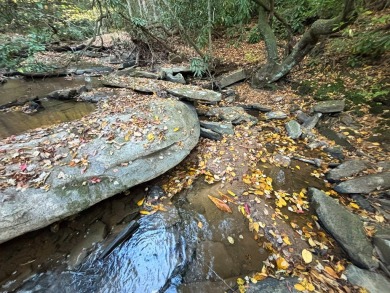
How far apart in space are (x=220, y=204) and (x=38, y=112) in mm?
5239

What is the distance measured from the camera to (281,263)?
105 inches

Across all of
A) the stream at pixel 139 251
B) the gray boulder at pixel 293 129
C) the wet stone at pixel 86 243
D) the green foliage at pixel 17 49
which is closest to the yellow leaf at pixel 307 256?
the stream at pixel 139 251

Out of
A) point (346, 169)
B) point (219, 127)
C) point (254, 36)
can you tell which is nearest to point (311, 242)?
point (346, 169)

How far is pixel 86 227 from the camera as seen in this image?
3.05m

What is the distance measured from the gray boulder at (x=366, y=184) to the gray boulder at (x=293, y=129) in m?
1.63

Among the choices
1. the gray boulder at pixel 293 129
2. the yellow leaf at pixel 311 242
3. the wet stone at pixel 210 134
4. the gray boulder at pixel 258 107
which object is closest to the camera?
the yellow leaf at pixel 311 242

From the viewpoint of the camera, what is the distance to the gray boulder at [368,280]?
7.61 feet

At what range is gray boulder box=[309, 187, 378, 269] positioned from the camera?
263cm

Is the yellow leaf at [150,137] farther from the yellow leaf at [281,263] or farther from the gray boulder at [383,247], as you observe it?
the gray boulder at [383,247]

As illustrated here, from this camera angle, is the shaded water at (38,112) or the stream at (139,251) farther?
the shaded water at (38,112)

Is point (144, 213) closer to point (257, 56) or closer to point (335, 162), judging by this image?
point (335, 162)

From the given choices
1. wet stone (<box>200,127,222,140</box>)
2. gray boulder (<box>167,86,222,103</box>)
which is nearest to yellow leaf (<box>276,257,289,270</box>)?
wet stone (<box>200,127,222,140</box>)

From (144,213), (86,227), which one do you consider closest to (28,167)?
(86,227)

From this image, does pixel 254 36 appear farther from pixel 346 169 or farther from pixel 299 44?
pixel 346 169
